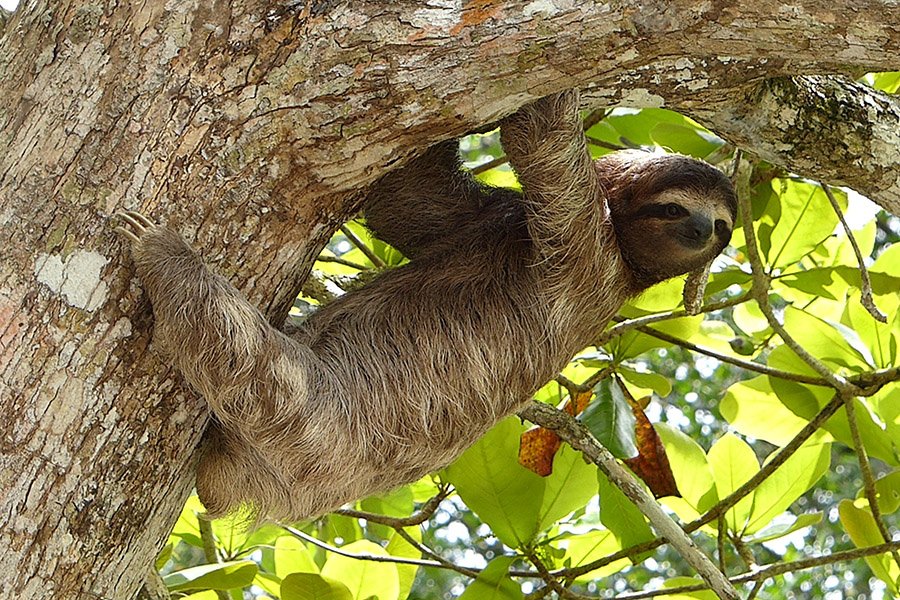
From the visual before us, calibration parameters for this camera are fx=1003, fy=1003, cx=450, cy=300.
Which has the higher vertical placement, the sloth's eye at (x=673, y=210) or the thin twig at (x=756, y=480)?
the sloth's eye at (x=673, y=210)

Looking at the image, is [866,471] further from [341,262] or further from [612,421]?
[341,262]

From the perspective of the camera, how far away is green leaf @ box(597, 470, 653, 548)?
5.00 metres

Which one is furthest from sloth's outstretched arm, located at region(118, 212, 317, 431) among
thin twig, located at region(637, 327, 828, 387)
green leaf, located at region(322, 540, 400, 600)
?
thin twig, located at region(637, 327, 828, 387)

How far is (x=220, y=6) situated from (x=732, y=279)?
Answer: 11.0 ft

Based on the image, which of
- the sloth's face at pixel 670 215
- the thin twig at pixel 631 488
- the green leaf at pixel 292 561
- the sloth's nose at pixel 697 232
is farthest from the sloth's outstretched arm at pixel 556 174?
the green leaf at pixel 292 561

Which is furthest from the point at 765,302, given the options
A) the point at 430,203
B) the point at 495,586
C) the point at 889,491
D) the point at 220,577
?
the point at 220,577

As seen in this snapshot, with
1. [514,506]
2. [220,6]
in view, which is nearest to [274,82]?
[220,6]

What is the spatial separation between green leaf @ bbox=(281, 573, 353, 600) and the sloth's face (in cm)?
200

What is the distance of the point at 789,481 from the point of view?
541 cm

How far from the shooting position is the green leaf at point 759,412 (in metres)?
5.66

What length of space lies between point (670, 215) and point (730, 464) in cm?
163

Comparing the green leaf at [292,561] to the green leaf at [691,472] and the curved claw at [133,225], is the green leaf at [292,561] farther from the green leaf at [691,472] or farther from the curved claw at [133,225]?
the curved claw at [133,225]

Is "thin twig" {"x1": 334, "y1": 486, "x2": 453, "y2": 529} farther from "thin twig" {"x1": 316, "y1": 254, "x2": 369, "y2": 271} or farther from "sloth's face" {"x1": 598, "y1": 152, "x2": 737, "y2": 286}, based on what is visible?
"sloth's face" {"x1": 598, "y1": 152, "x2": 737, "y2": 286}

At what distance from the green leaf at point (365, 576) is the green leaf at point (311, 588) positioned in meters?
0.34
